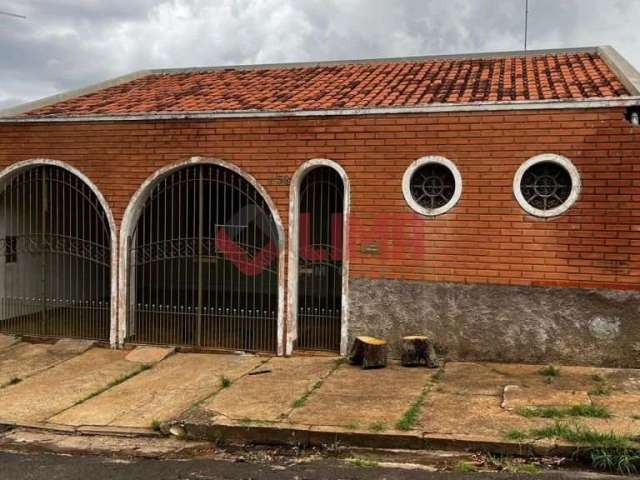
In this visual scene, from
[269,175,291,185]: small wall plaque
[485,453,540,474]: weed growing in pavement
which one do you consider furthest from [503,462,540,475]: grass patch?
[269,175,291,185]: small wall plaque

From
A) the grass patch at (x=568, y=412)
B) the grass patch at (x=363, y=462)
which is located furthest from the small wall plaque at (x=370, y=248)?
the grass patch at (x=363, y=462)

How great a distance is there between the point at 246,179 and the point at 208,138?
30.1 inches

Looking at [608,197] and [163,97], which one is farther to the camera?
[163,97]

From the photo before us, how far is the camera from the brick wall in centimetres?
681

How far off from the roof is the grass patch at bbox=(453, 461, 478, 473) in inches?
165

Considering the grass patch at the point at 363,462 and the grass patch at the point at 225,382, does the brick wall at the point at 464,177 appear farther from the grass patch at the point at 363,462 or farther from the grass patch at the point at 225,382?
the grass patch at the point at 363,462

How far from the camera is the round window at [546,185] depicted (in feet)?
22.7

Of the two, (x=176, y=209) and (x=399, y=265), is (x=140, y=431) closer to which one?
(x=399, y=265)

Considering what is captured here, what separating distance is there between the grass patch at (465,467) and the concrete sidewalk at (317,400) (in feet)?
0.76

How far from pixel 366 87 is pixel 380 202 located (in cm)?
227

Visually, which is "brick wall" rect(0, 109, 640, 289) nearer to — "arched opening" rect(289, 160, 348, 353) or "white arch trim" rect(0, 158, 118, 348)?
"arched opening" rect(289, 160, 348, 353)

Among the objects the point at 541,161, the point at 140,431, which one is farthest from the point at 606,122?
the point at 140,431

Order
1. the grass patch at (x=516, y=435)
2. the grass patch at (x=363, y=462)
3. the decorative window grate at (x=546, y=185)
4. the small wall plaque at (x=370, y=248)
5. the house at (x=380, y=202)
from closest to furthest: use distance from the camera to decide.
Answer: the grass patch at (x=363, y=462) < the grass patch at (x=516, y=435) < the house at (x=380, y=202) < the decorative window grate at (x=546, y=185) < the small wall plaque at (x=370, y=248)

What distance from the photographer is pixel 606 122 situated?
267 inches
